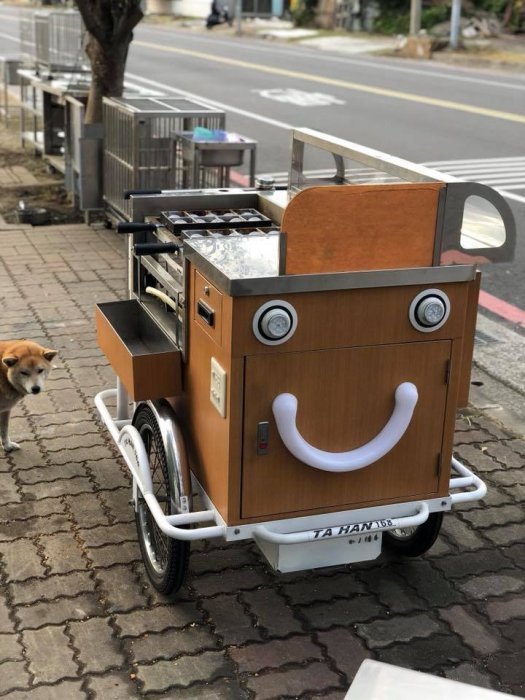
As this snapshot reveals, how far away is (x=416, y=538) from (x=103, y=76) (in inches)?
296

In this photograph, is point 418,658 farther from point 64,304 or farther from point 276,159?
point 276,159

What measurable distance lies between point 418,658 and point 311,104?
17222 millimetres

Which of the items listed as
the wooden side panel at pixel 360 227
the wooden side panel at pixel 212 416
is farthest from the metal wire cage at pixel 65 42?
the wooden side panel at pixel 360 227

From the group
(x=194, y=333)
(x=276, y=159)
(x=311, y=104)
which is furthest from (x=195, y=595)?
(x=311, y=104)

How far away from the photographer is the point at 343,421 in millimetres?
3494

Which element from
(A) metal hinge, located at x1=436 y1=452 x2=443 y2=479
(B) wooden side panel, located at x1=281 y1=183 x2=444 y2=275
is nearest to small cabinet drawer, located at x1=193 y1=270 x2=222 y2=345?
(B) wooden side panel, located at x1=281 y1=183 x2=444 y2=275

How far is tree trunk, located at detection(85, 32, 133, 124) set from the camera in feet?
33.1

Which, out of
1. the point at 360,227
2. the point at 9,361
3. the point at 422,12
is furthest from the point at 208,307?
the point at 422,12

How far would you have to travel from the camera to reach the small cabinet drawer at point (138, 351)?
3.78m

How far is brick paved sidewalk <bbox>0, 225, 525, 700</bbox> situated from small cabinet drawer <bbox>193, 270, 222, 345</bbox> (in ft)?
3.94

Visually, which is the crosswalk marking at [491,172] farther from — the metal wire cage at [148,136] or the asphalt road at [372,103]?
the metal wire cage at [148,136]

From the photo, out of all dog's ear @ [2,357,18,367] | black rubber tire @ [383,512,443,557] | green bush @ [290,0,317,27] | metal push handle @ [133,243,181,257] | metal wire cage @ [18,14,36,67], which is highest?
green bush @ [290,0,317,27]

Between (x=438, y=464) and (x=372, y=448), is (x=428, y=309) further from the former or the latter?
(x=438, y=464)

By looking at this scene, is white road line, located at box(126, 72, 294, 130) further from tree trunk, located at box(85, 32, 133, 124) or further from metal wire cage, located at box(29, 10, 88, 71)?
tree trunk, located at box(85, 32, 133, 124)
